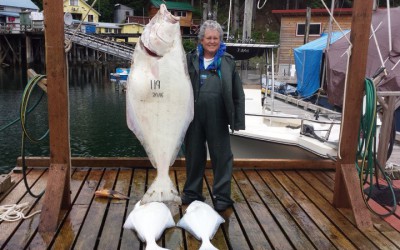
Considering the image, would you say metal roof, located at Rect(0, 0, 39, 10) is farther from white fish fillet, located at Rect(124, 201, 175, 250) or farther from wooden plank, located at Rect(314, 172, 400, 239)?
wooden plank, located at Rect(314, 172, 400, 239)

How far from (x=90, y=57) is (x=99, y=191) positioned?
38.9 m

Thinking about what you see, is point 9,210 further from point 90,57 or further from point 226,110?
point 90,57

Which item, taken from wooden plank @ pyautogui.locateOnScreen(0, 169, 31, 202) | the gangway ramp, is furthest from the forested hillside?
wooden plank @ pyautogui.locateOnScreen(0, 169, 31, 202)

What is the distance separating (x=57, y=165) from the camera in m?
3.47

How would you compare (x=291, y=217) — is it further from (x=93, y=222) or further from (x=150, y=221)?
(x=93, y=222)

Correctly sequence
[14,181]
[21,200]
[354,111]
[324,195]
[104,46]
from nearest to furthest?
[354,111], [21,200], [324,195], [14,181], [104,46]

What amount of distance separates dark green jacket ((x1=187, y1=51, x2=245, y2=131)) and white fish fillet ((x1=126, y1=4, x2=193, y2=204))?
0.28 metres

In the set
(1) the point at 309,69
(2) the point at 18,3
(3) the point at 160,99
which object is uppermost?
(2) the point at 18,3

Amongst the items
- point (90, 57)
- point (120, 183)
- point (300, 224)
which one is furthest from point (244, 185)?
point (90, 57)

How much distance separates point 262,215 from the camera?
3547 mm

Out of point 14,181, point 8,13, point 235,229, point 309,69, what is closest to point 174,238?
point 235,229

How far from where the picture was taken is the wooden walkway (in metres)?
3.02

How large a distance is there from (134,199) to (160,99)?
1169 millimetres

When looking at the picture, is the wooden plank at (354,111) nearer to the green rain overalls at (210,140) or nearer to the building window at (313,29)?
the green rain overalls at (210,140)
